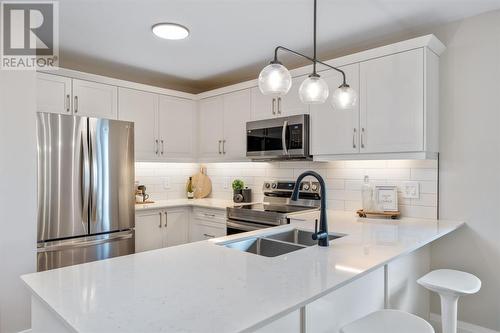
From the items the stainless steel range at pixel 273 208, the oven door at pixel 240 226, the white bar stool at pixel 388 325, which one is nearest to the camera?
the white bar stool at pixel 388 325

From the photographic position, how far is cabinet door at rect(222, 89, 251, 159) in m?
3.64

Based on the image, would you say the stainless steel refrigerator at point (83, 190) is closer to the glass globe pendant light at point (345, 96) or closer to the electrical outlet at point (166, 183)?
the electrical outlet at point (166, 183)

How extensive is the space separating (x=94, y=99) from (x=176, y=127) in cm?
99

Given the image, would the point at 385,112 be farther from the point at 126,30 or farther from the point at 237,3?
the point at 126,30

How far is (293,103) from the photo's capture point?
3182 millimetres

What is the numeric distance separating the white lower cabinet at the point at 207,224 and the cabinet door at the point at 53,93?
5.50 feet

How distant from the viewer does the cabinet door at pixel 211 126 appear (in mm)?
3947

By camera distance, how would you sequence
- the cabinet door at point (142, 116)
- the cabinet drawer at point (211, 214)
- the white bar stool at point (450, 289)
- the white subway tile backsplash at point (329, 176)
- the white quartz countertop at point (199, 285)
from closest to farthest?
the white quartz countertop at point (199, 285) < the white bar stool at point (450, 289) < the white subway tile backsplash at point (329, 176) < the cabinet drawer at point (211, 214) < the cabinet door at point (142, 116)

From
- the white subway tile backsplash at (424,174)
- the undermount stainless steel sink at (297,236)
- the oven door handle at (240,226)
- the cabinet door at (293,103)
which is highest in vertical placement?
the cabinet door at (293,103)

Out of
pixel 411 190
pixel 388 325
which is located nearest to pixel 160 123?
pixel 411 190

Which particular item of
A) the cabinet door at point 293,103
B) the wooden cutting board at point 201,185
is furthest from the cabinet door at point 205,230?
the cabinet door at point 293,103

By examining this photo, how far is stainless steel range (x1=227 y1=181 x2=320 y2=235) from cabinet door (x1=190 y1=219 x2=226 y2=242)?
155mm

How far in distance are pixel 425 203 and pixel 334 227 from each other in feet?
2.92

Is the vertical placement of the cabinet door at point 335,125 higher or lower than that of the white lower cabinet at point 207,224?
higher
